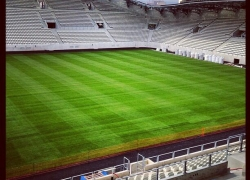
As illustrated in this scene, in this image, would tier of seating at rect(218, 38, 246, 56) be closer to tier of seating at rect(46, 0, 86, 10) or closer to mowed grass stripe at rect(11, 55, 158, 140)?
mowed grass stripe at rect(11, 55, 158, 140)

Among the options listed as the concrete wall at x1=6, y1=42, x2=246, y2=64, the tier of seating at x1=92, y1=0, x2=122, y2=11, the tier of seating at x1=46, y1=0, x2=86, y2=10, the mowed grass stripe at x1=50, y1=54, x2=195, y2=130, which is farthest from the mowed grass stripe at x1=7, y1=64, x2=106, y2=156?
the tier of seating at x1=92, y1=0, x2=122, y2=11

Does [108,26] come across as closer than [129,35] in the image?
No

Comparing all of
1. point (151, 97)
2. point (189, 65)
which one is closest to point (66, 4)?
point (189, 65)

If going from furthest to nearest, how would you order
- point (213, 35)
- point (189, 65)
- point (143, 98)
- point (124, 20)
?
point (124, 20) < point (213, 35) < point (189, 65) < point (143, 98)

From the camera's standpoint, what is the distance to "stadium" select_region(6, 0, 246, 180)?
12555 mm

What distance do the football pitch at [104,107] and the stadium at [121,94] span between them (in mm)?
60

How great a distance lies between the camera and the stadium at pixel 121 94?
41.2ft

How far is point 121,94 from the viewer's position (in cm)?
2245

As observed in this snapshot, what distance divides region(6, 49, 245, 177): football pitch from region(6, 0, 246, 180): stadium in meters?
0.06

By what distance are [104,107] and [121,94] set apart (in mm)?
3368

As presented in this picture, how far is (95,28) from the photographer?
170 feet

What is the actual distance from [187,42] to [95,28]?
1531cm

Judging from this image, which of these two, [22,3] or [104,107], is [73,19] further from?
[104,107]

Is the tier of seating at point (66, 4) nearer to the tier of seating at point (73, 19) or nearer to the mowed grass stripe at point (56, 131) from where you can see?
the tier of seating at point (73, 19)
